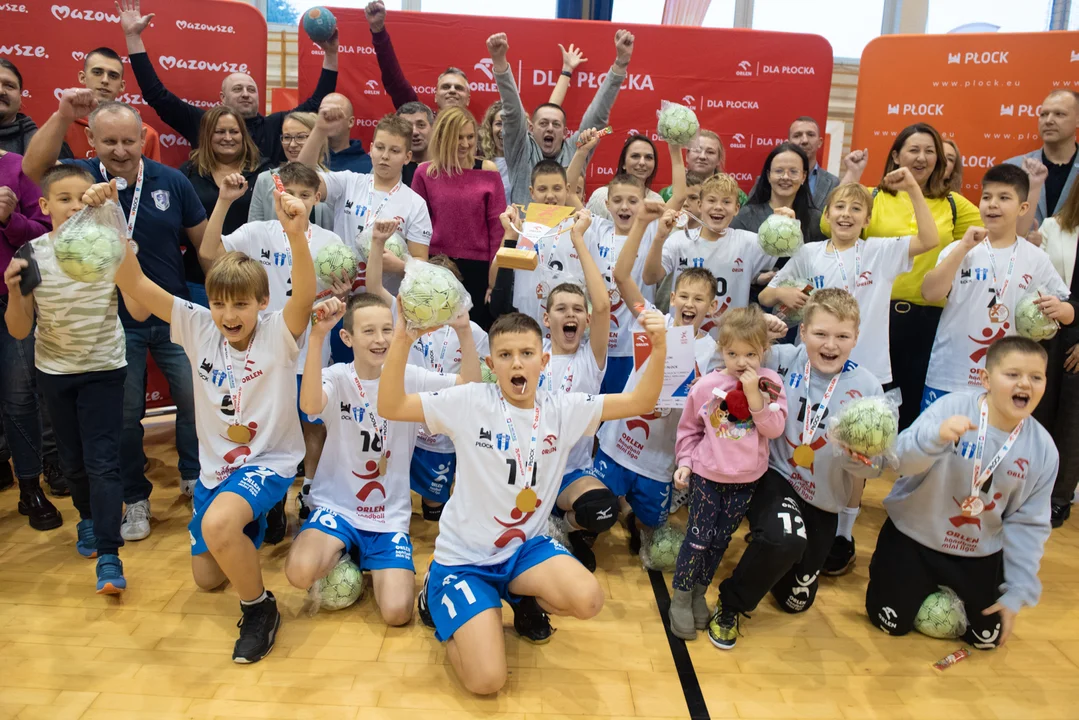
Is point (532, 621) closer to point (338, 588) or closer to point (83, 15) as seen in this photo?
point (338, 588)

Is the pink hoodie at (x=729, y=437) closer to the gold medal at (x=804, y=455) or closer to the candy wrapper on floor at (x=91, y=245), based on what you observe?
the gold medal at (x=804, y=455)

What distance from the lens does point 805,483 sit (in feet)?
11.8

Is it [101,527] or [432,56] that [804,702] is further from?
[432,56]

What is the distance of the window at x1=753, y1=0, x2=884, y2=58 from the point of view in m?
9.02

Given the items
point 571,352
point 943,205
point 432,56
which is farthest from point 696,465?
point 432,56

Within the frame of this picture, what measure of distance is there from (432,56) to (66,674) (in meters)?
4.95

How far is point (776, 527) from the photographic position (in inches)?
131

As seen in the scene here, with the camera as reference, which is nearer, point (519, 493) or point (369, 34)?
point (519, 493)

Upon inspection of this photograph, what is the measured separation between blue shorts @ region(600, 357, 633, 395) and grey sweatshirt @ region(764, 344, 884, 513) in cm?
114

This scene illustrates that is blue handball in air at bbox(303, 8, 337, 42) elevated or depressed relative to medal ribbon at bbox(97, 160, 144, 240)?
elevated

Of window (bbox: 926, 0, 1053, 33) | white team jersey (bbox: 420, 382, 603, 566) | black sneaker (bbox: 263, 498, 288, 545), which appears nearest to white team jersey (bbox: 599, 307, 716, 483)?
white team jersey (bbox: 420, 382, 603, 566)

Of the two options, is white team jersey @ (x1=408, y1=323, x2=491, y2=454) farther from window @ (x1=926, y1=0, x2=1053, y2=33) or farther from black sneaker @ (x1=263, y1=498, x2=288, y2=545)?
window @ (x1=926, y1=0, x2=1053, y2=33)

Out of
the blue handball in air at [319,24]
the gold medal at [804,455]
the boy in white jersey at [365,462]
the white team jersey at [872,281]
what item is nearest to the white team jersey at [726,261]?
the white team jersey at [872,281]

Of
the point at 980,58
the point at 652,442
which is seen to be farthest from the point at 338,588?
the point at 980,58
